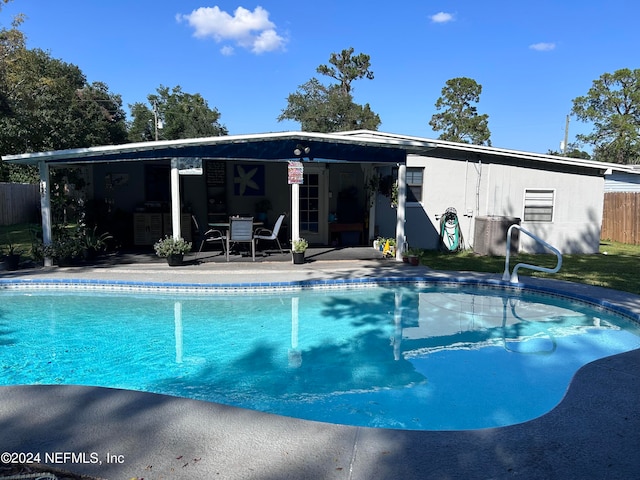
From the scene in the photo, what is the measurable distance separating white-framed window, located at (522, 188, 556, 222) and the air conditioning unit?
98cm

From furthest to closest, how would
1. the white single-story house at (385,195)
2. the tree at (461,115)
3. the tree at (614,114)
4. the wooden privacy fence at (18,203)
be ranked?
the tree at (461,115) < the tree at (614,114) < the wooden privacy fence at (18,203) < the white single-story house at (385,195)

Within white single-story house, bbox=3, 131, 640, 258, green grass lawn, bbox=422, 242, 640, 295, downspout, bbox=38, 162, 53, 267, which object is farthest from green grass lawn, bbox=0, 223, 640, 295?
downspout, bbox=38, 162, 53, 267

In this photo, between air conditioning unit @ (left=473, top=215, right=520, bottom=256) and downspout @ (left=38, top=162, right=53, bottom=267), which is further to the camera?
air conditioning unit @ (left=473, top=215, right=520, bottom=256)

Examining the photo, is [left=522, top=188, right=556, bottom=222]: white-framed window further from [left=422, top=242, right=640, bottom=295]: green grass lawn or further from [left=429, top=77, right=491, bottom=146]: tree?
[left=429, top=77, right=491, bottom=146]: tree

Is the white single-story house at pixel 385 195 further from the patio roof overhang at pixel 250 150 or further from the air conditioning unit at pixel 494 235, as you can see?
the patio roof overhang at pixel 250 150

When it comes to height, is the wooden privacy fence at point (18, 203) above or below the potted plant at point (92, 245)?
above

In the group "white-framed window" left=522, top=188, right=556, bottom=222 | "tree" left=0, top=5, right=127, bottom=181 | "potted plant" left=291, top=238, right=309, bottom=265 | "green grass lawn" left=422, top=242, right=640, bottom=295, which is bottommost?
"green grass lawn" left=422, top=242, right=640, bottom=295

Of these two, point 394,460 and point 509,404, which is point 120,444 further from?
point 509,404

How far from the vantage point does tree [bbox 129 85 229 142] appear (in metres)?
41.4

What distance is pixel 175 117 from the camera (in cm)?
4341

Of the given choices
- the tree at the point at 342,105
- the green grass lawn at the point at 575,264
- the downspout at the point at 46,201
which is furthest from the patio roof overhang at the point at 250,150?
the tree at the point at 342,105

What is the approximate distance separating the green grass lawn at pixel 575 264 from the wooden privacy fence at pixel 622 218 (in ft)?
6.45

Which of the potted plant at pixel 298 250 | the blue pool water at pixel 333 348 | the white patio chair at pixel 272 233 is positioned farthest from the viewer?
the white patio chair at pixel 272 233

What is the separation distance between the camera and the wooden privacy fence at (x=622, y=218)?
15078 mm
